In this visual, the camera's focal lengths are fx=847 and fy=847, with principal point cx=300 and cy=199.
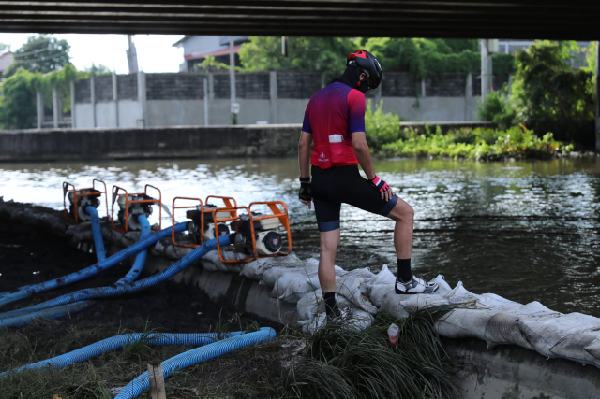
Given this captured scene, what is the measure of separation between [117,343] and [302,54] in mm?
45707

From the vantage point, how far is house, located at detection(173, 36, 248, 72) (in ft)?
236

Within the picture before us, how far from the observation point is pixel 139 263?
877 centimetres

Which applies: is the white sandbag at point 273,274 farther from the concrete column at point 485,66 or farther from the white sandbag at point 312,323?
the concrete column at point 485,66

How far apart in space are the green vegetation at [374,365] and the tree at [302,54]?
43349mm

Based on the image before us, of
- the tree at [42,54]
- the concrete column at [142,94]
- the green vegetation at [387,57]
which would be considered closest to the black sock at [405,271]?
the concrete column at [142,94]

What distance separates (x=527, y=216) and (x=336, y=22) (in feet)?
21.4

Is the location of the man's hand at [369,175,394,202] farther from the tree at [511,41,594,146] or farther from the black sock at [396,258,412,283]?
the tree at [511,41,594,146]

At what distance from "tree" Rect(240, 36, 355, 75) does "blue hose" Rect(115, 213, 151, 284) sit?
38.7 m

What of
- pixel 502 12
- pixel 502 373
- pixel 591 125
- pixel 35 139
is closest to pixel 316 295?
pixel 502 373

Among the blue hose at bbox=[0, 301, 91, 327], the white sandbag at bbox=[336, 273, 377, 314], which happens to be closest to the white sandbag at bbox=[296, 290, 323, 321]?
the white sandbag at bbox=[336, 273, 377, 314]

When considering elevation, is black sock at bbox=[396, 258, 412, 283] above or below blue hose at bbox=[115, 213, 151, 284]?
above

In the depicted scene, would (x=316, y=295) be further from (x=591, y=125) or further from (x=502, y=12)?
(x=591, y=125)

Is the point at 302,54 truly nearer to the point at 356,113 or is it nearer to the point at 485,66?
the point at 485,66

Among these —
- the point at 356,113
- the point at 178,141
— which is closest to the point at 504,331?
the point at 356,113
